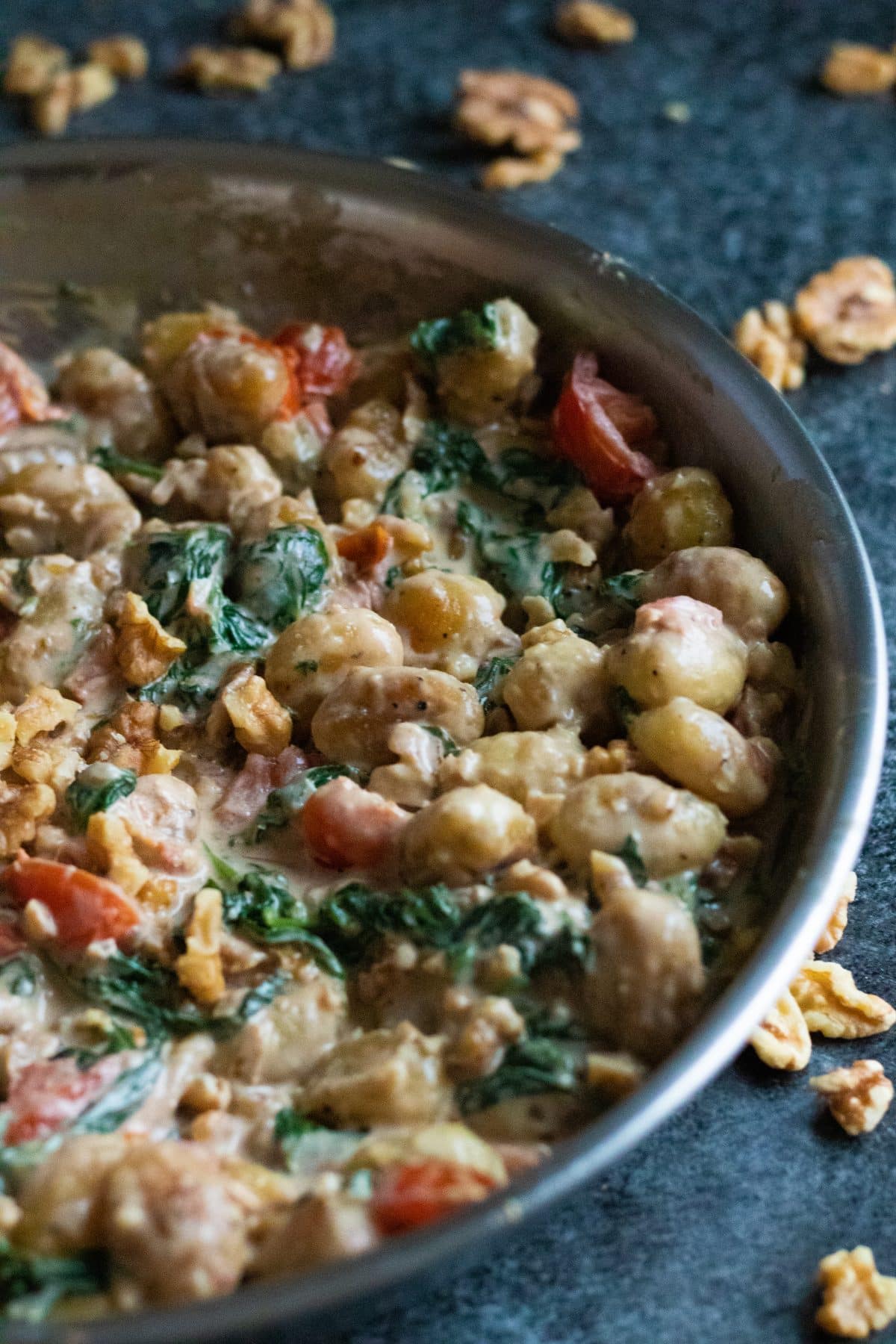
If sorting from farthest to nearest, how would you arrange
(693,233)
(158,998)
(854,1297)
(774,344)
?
1. (693,233)
2. (774,344)
3. (158,998)
4. (854,1297)

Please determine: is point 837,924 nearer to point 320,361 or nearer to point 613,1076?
point 613,1076

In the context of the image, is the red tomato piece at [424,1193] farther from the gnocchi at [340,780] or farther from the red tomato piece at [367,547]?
the red tomato piece at [367,547]

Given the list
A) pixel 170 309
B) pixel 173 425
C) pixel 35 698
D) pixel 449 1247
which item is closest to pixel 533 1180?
pixel 449 1247

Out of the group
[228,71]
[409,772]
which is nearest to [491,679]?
[409,772]

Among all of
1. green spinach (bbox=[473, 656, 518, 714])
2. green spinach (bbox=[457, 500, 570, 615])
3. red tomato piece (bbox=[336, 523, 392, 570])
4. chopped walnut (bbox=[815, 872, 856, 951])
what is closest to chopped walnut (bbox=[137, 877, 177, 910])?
green spinach (bbox=[473, 656, 518, 714])

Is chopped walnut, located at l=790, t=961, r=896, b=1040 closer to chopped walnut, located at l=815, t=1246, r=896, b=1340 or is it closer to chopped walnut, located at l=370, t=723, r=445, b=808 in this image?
chopped walnut, located at l=815, t=1246, r=896, b=1340

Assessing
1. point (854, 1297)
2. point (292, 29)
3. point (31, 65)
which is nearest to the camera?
point (854, 1297)

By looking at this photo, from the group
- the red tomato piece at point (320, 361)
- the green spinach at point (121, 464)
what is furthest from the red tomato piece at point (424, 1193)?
the red tomato piece at point (320, 361)
